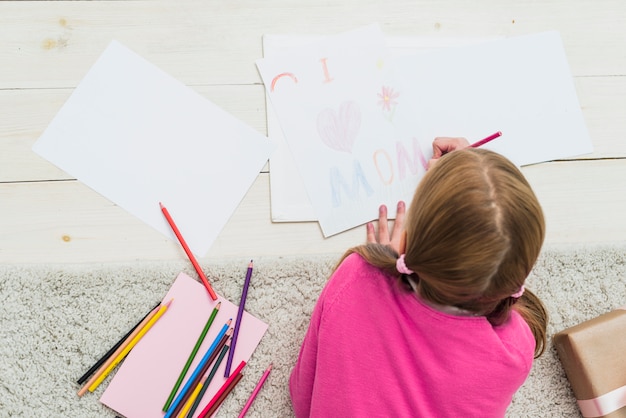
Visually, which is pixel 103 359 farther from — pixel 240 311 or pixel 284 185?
pixel 284 185

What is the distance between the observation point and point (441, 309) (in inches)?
19.7

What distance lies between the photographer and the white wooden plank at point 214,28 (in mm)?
743

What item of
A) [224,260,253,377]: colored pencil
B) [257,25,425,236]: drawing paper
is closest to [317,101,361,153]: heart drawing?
[257,25,425,236]: drawing paper

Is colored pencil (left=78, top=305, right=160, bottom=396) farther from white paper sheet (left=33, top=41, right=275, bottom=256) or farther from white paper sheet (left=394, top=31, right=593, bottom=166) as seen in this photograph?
white paper sheet (left=394, top=31, right=593, bottom=166)

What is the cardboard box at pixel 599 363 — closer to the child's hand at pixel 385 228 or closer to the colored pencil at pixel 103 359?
the child's hand at pixel 385 228

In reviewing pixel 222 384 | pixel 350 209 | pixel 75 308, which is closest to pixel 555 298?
pixel 350 209

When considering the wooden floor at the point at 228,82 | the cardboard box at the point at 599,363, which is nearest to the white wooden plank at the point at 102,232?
the wooden floor at the point at 228,82

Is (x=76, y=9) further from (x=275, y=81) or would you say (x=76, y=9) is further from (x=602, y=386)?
(x=602, y=386)

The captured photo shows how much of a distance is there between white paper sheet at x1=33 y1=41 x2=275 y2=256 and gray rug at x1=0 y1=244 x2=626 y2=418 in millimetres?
83

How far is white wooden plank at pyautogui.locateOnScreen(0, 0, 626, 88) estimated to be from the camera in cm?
74

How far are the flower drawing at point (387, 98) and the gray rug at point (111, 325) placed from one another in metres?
0.22

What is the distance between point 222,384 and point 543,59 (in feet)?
2.16

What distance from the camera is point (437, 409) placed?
1.76 ft

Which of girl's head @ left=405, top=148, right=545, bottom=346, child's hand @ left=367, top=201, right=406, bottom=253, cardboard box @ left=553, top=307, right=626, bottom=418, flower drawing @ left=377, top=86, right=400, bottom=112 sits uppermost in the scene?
flower drawing @ left=377, top=86, right=400, bottom=112
